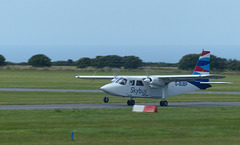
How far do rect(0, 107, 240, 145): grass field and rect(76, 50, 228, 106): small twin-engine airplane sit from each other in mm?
5193

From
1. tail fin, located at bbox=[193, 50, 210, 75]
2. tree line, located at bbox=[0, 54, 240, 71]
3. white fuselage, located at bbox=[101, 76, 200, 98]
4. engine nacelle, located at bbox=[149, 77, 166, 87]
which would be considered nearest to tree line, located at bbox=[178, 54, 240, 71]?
tree line, located at bbox=[0, 54, 240, 71]

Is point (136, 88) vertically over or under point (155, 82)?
under

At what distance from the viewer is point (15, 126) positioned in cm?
2080

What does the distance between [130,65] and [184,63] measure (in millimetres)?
13877

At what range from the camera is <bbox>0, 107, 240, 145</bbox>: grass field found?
679 inches

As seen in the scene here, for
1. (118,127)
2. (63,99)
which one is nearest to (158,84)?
(63,99)

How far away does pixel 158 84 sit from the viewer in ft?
114

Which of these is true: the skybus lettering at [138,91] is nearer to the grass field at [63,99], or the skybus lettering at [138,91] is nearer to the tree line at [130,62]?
the grass field at [63,99]

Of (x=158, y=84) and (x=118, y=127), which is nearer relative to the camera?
(x=118, y=127)

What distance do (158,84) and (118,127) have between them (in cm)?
1421

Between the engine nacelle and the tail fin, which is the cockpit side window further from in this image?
the tail fin

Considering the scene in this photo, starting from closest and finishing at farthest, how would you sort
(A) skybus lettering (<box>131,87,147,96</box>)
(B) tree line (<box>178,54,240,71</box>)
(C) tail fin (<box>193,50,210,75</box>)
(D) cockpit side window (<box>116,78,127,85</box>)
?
(D) cockpit side window (<box>116,78,127,85</box>) < (A) skybus lettering (<box>131,87,147,96</box>) < (C) tail fin (<box>193,50,210,75</box>) < (B) tree line (<box>178,54,240,71</box>)

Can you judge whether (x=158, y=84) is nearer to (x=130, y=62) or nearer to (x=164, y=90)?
(x=164, y=90)

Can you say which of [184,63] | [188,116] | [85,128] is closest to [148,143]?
[85,128]
